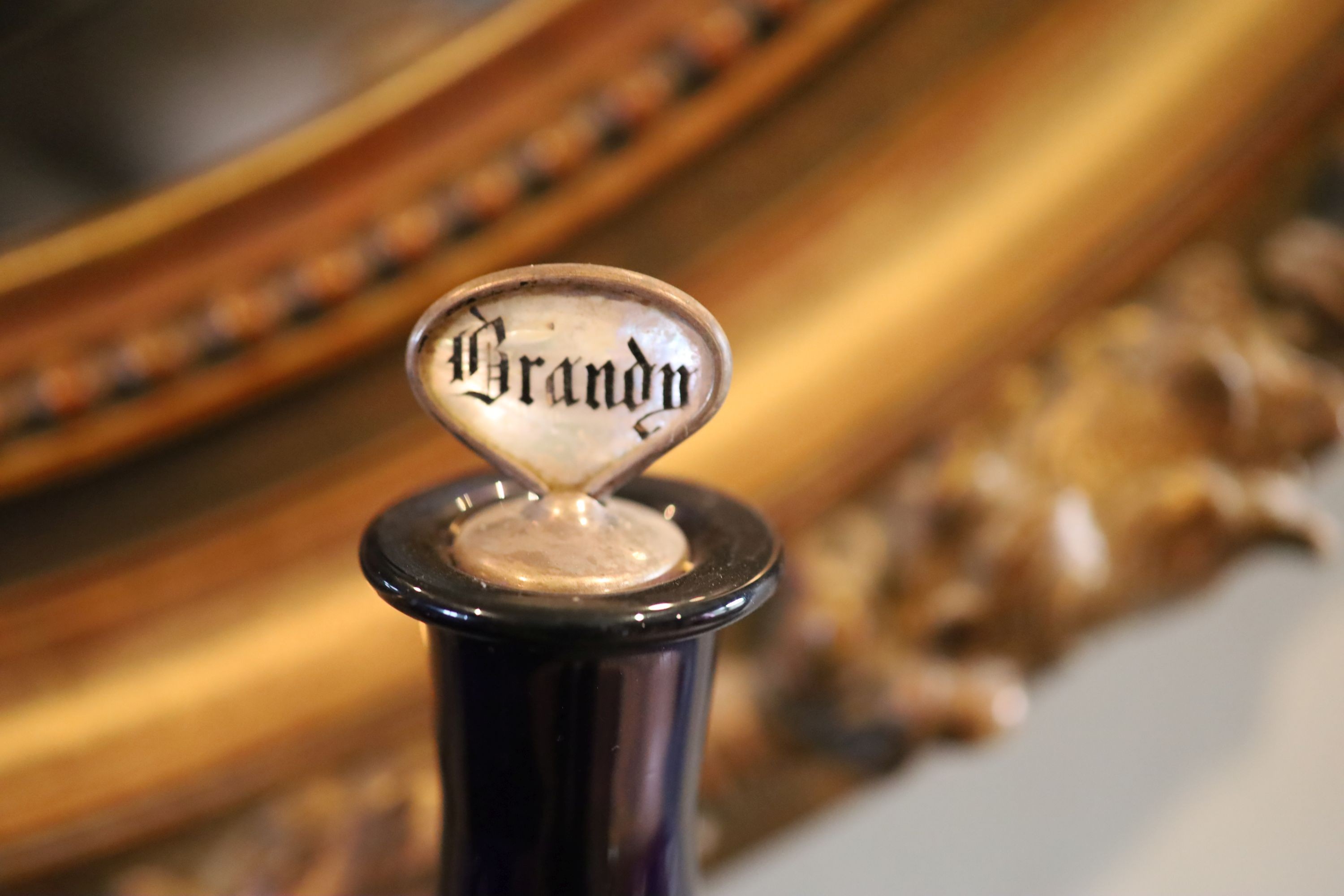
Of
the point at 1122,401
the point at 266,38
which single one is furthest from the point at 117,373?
the point at 1122,401

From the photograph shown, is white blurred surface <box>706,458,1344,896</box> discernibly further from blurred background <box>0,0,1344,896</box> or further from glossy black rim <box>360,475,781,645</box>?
glossy black rim <box>360,475,781,645</box>

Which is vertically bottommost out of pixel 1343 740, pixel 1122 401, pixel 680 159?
pixel 1343 740

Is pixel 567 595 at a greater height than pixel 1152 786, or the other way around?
pixel 567 595

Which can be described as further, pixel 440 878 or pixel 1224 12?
pixel 1224 12

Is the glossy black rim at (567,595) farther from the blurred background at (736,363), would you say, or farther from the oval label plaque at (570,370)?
the blurred background at (736,363)

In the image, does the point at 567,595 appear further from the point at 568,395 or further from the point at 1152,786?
the point at 1152,786

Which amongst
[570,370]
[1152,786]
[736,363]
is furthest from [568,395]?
[1152,786]

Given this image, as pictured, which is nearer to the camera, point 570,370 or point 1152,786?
point 570,370

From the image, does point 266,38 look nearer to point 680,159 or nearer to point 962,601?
point 680,159
